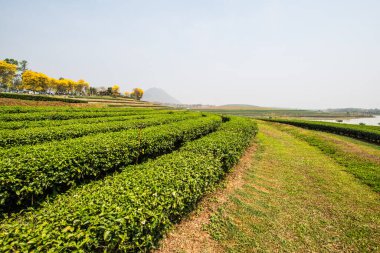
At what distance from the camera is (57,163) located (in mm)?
6438

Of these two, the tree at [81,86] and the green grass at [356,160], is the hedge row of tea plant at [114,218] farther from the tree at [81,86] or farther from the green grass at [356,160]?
the tree at [81,86]

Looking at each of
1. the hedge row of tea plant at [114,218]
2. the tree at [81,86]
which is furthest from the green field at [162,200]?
the tree at [81,86]

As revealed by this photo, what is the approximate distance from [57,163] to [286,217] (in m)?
8.48

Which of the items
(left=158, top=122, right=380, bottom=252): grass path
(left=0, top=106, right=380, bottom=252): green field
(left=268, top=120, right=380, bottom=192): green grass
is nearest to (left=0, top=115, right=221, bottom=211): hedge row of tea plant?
(left=0, top=106, right=380, bottom=252): green field

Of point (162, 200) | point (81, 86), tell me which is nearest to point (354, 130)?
point (162, 200)

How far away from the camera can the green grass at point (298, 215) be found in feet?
18.2

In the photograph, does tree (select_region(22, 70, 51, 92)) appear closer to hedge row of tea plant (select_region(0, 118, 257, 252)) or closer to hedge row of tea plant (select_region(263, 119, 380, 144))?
hedge row of tea plant (select_region(0, 118, 257, 252))

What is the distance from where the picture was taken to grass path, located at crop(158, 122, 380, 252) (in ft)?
17.9

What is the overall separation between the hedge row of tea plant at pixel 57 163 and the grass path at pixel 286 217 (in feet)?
14.5

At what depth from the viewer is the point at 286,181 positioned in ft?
32.7

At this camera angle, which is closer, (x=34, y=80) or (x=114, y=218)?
(x=114, y=218)

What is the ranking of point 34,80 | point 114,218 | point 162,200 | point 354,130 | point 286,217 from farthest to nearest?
point 34,80
point 354,130
point 286,217
point 162,200
point 114,218

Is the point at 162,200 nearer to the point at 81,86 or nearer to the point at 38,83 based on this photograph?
the point at 38,83

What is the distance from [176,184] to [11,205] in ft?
17.7
